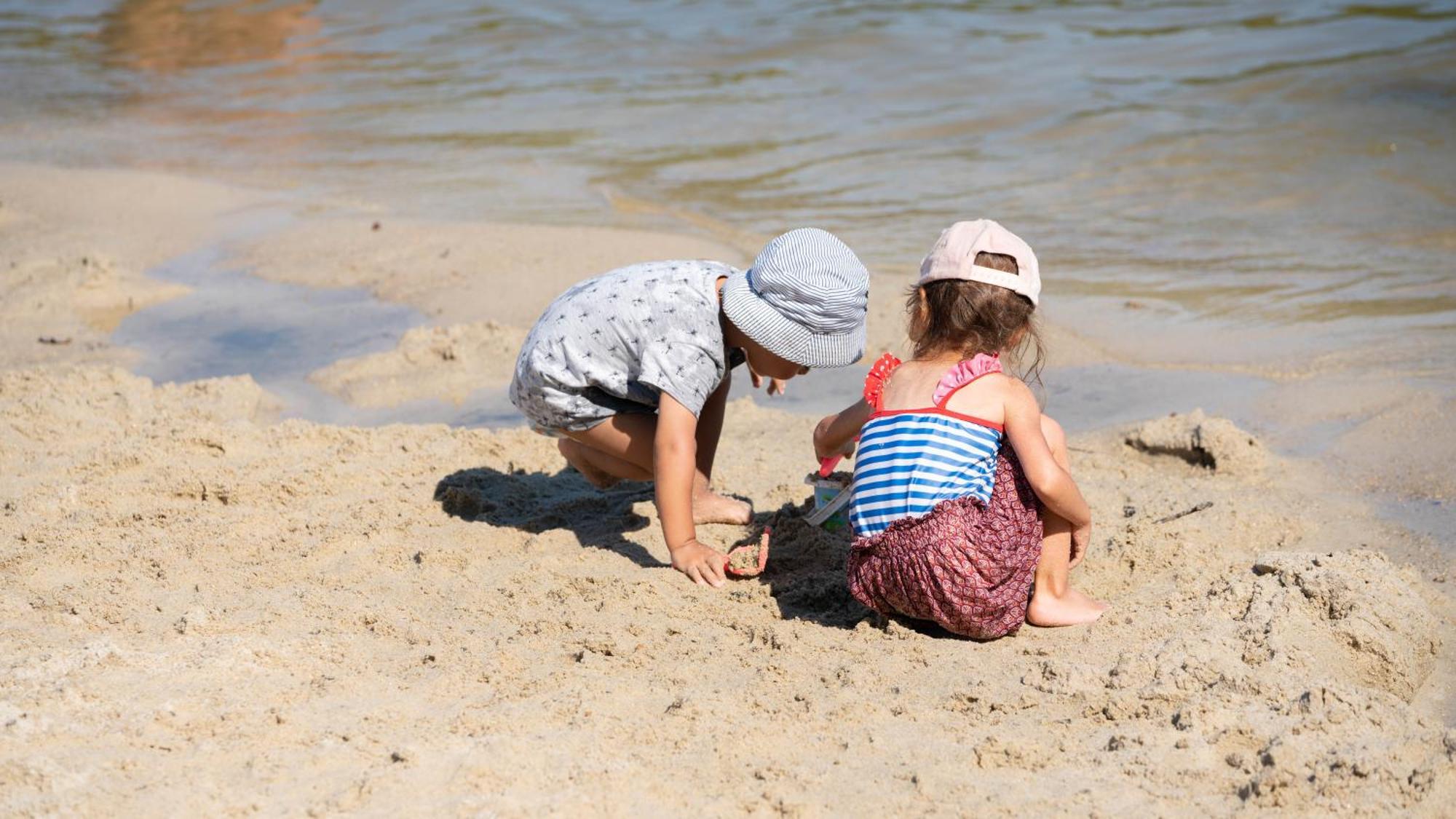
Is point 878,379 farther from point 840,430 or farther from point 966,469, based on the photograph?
point 966,469

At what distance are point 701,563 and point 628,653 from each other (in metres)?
0.43

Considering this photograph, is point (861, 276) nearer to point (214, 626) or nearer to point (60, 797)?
point (214, 626)

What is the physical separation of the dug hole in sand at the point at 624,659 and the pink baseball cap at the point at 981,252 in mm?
732

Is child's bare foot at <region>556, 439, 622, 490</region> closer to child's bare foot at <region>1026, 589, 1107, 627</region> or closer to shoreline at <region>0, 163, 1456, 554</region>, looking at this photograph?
shoreline at <region>0, 163, 1456, 554</region>

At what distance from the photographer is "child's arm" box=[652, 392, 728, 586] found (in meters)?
2.96

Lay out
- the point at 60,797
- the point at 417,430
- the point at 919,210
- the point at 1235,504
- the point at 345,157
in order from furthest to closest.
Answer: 1. the point at 345,157
2. the point at 919,210
3. the point at 417,430
4. the point at 1235,504
5. the point at 60,797

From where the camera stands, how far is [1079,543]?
274cm

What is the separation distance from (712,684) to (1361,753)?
3.65 ft

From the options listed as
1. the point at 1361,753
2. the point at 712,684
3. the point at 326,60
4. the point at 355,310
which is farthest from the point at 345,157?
the point at 1361,753

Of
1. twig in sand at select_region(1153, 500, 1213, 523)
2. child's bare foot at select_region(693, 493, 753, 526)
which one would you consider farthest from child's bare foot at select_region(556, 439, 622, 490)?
twig in sand at select_region(1153, 500, 1213, 523)

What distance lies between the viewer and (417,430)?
4.03 metres

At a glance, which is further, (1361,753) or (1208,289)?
(1208,289)

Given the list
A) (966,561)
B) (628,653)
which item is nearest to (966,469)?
(966,561)

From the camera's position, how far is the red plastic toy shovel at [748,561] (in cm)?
292
